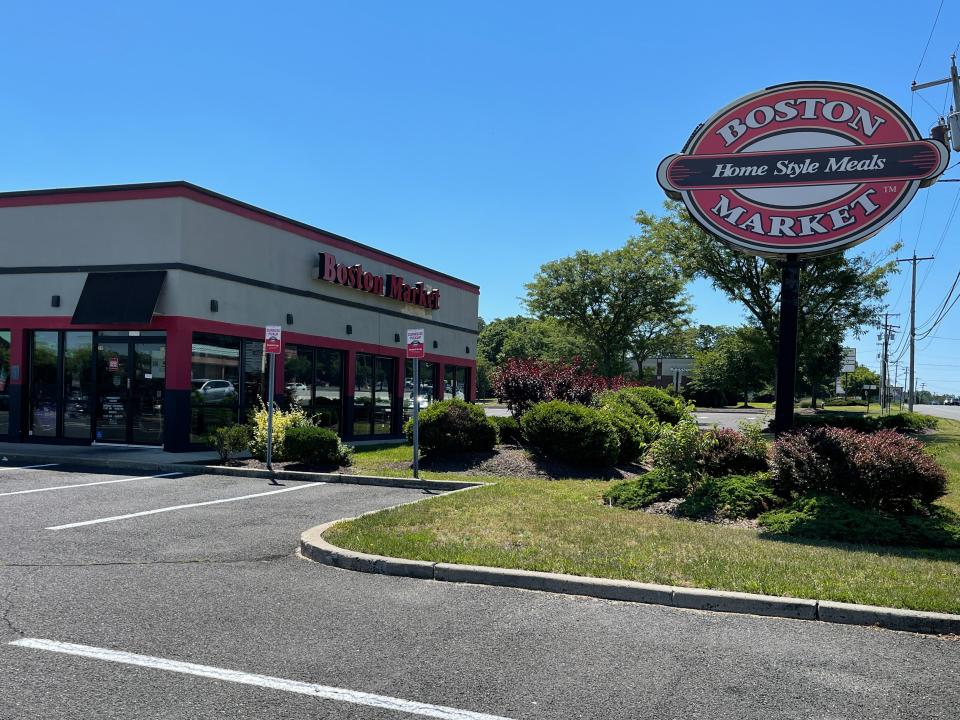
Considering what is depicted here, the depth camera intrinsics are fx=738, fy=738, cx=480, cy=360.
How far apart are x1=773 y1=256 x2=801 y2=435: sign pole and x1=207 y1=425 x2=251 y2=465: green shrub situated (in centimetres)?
1018

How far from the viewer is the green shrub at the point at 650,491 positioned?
409 inches

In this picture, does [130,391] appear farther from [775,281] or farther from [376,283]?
[775,281]

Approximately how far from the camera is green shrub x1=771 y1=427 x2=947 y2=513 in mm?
8906

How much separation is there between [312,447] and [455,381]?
54.6 feet

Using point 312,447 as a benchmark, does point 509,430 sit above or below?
above

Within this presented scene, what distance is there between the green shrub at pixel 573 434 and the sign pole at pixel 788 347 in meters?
3.82

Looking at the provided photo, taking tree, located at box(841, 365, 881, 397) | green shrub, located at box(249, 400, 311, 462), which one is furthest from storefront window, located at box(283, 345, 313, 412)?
tree, located at box(841, 365, 881, 397)

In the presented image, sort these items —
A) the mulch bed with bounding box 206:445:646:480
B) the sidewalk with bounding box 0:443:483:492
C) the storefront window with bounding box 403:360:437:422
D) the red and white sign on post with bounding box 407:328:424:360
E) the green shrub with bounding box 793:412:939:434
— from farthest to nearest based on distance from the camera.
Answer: the storefront window with bounding box 403:360:437:422, the green shrub with bounding box 793:412:939:434, the mulch bed with bounding box 206:445:646:480, the red and white sign on post with bounding box 407:328:424:360, the sidewalk with bounding box 0:443:483:492

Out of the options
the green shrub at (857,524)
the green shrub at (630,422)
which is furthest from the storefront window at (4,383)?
the green shrub at (857,524)

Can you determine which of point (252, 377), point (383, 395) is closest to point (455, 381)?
point (383, 395)

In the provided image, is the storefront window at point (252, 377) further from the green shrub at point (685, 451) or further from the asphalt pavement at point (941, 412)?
the asphalt pavement at point (941, 412)

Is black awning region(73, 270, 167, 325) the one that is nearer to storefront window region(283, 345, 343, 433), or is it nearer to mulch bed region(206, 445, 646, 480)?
mulch bed region(206, 445, 646, 480)

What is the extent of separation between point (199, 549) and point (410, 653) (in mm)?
3771

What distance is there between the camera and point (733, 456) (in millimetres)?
10828
